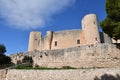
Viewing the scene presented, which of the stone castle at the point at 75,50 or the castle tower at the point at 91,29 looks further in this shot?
the castle tower at the point at 91,29

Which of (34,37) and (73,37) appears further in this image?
(34,37)

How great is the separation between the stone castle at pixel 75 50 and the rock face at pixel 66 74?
486 cm

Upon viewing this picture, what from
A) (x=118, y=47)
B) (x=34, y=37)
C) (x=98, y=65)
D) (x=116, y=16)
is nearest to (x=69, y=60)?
(x=98, y=65)

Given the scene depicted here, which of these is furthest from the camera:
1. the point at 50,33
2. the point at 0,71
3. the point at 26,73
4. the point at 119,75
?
the point at 50,33

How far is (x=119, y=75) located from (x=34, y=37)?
23898mm

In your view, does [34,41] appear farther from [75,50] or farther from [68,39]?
[75,50]

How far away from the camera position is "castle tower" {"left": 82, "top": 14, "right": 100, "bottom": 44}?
27.2 meters

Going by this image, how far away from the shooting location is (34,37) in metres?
34.7

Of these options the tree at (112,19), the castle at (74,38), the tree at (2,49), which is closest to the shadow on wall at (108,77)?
the tree at (112,19)

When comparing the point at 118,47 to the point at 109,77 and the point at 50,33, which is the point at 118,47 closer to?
the point at 109,77

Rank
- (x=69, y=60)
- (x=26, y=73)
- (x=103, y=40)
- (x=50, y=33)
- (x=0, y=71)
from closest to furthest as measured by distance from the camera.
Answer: (x=26, y=73) < (x=0, y=71) < (x=69, y=60) < (x=103, y=40) < (x=50, y=33)

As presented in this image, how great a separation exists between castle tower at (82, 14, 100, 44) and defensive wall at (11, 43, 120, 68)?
753 cm

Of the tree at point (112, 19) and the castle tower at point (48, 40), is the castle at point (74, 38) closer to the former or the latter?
the castle tower at point (48, 40)

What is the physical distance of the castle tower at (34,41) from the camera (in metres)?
33.8
